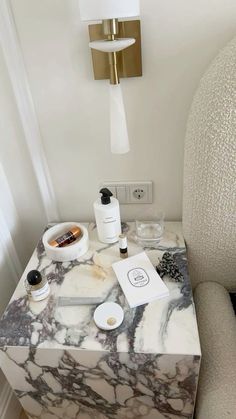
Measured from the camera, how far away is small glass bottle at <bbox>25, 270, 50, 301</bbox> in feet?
2.37

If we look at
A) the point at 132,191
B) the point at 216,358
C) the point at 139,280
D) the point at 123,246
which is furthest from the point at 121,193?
the point at 216,358

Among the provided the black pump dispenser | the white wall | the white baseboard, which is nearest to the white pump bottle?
the black pump dispenser

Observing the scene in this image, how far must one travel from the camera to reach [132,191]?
93 cm

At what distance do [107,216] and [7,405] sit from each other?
734 mm

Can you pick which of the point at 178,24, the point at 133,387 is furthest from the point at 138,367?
the point at 178,24

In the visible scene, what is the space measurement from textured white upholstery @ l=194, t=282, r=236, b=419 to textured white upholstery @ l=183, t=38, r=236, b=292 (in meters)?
→ 0.10

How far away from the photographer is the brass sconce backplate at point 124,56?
68 cm

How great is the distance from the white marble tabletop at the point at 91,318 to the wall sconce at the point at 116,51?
328 mm

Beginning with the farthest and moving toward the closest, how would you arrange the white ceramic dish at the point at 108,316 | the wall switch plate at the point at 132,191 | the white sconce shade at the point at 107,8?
the wall switch plate at the point at 132,191 < the white ceramic dish at the point at 108,316 < the white sconce shade at the point at 107,8

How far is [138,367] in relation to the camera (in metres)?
0.65

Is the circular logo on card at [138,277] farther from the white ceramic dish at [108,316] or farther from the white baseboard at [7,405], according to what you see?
the white baseboard at [7,405]

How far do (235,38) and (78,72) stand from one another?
0.36 metres

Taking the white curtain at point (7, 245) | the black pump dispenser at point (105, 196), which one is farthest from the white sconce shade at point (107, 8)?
the white curtain at point (7, 245)

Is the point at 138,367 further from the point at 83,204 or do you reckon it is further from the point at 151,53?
the point at 151,53
